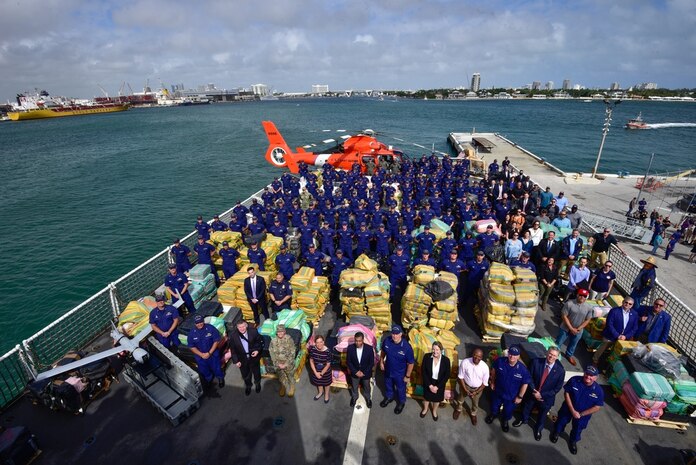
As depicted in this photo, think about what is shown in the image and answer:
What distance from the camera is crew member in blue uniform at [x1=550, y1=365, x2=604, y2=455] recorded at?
16.7 feet

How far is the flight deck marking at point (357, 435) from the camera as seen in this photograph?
18.0 ft

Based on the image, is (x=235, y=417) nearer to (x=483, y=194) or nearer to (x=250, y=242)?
(x=250, y=242)

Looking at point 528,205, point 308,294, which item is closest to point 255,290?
point 308,294

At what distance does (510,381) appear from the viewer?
18.1 feet

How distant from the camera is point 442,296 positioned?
293 inches

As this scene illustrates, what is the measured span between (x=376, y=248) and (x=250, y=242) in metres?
4.30

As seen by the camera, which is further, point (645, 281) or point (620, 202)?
point (620, 202)

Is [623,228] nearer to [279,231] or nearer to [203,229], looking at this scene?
[279,231]

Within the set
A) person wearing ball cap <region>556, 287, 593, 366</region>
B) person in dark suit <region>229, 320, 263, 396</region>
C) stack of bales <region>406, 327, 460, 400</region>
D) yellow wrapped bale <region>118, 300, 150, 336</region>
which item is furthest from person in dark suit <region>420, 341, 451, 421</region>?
yellow wrapped bale <region>118, 300, 150, 336</region>

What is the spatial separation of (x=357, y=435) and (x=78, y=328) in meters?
7.54

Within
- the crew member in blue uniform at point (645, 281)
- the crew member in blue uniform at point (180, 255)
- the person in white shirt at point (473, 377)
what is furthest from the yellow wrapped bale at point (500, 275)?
the crew member in blue uniform at point (180, 255)

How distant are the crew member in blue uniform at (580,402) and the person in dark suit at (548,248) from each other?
4.76m

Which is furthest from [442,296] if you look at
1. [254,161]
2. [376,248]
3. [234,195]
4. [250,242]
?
[254,161]

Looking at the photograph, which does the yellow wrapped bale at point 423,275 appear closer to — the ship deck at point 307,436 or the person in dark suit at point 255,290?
the ship deck at point 307,436
